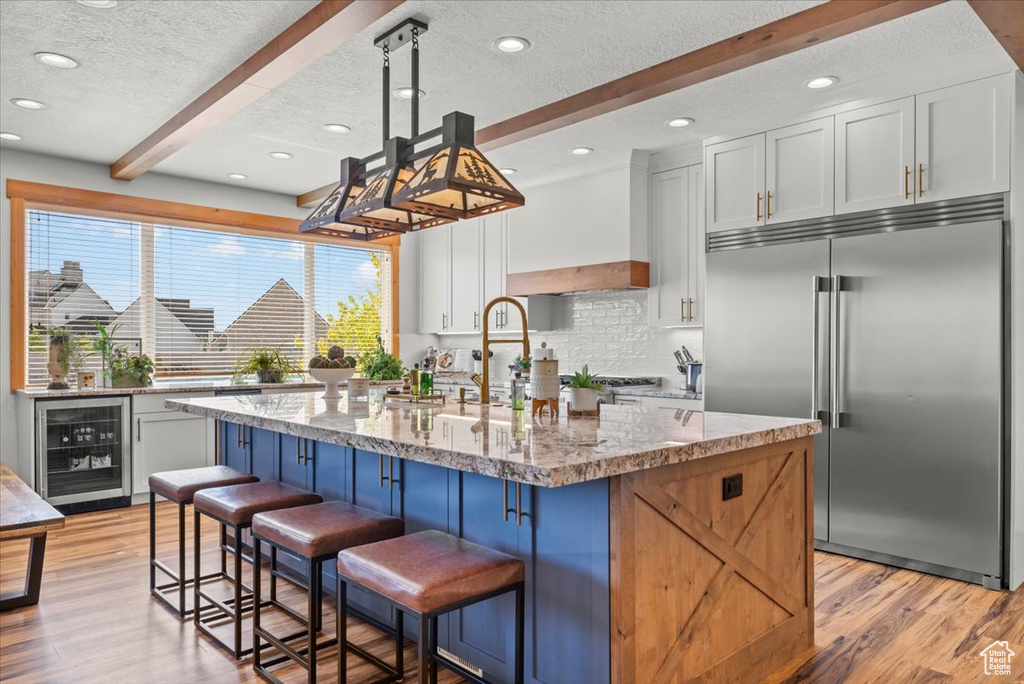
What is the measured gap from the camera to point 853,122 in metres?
3.69

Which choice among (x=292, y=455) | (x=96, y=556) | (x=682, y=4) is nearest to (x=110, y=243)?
(x=96, y=556)

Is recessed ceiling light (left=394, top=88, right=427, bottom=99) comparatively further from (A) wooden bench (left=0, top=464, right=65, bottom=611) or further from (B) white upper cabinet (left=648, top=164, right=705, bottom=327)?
(A) wooden bench (left=0, top=464, right=65, bottom=611)

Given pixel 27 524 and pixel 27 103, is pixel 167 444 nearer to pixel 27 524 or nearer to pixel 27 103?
pixel 27 103

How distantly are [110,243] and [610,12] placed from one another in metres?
4.50

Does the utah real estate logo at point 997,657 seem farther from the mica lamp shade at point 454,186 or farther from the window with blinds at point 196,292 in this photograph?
the window with blinds at point 196,292

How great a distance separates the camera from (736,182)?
13.8ft

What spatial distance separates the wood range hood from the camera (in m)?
4.98

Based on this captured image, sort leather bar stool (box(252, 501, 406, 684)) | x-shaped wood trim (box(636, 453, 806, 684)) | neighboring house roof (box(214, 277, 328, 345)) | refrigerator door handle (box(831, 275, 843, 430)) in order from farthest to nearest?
neighboring house roof (box(214, 277, 328, 345)) → refrigerator door handle (box(831, 275, 843, 430)) → leather bar stool (box(252, 501, 406, 684)) → x-shaped wood trim (box(636, 453, 806, 684))

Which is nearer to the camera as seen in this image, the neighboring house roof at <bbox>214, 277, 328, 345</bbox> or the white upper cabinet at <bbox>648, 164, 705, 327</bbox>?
the white upper cabinet at <bbox>648, 164, 705, 327</bbox>

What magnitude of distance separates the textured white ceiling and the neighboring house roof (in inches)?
71.6

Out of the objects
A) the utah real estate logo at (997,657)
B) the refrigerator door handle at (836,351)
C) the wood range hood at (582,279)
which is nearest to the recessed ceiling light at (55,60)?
the wood range hood at (582,279)

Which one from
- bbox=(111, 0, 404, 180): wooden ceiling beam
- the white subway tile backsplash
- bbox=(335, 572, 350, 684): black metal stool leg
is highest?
bbox=(111, 0, 404, 180): wooden ceiling beam

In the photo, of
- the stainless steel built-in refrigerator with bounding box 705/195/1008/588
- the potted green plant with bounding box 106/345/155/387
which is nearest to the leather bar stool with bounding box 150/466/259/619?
the potted green plant with bounding box 106/345/155/387

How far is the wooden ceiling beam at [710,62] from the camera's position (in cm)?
268
